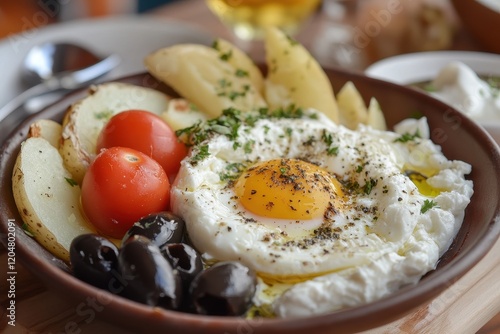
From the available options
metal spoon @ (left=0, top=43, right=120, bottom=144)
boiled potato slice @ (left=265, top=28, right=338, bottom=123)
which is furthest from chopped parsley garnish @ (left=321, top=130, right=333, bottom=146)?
metal spoon @ (left=0, top=43, right=120, bottom=144)

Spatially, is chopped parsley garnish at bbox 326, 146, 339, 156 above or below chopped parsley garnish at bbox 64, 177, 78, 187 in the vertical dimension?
above

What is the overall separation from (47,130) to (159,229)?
0.87 m

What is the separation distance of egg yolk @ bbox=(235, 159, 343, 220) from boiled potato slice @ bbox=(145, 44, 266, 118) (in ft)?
2.06

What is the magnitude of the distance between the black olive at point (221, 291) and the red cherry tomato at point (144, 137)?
805 mm

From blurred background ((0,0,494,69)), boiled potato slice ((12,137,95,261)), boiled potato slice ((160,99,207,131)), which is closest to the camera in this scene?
boiled potato slice ((12,137,95,261))

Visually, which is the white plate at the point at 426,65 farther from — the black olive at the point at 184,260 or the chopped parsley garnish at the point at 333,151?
the black olive at the point at 184,260

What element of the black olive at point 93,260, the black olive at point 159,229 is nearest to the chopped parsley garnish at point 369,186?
the black olive at point 159,229

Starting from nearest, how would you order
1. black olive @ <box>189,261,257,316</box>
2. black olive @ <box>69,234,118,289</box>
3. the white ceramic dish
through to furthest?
black olive @ <box>189,261,257,316</box> → black olive @ <box>69,234,118,289</box> → the white ceramic dish

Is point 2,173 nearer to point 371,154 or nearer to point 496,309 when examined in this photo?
point 371,154

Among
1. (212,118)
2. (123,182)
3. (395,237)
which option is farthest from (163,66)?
(395,237)

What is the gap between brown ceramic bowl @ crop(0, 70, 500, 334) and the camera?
5.69ft

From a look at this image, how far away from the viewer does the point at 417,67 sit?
3.79 m

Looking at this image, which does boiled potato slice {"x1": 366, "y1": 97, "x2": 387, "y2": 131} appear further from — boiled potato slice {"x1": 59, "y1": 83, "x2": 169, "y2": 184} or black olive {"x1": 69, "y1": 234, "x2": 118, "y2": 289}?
black olive {"x1": 69, "y1": 234, "x2": 118, "y2": 289}

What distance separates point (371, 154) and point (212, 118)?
773mm
